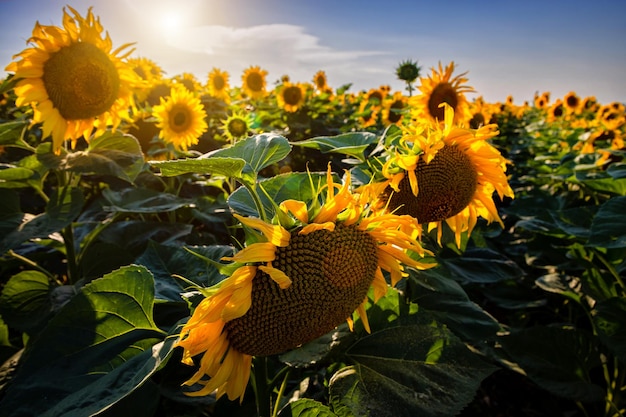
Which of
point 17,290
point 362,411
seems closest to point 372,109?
point 17,290

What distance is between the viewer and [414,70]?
4.93m

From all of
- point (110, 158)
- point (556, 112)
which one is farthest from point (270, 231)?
point (556, 112)

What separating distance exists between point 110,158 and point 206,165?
1127 mm

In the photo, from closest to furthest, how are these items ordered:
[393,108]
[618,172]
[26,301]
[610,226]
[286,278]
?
[286,278] → [610,226] → [26,301] → [618,172] → [393,108]

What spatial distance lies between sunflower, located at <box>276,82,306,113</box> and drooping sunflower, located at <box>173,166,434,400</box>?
5.61m

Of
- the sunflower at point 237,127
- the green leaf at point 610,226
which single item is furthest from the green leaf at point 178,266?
the sunflower at point 237,127

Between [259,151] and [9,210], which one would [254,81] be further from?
[259,151]

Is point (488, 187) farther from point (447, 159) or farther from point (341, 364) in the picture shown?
point (341, 364)

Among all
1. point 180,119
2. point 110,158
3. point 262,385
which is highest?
point 110,158

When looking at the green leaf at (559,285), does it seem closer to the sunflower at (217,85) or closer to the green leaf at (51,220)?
the green leaf at (51,220)

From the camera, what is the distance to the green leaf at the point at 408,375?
0.96m

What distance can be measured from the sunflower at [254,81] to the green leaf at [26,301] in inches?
234

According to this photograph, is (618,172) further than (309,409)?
Yes

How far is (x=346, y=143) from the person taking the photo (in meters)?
1.34
